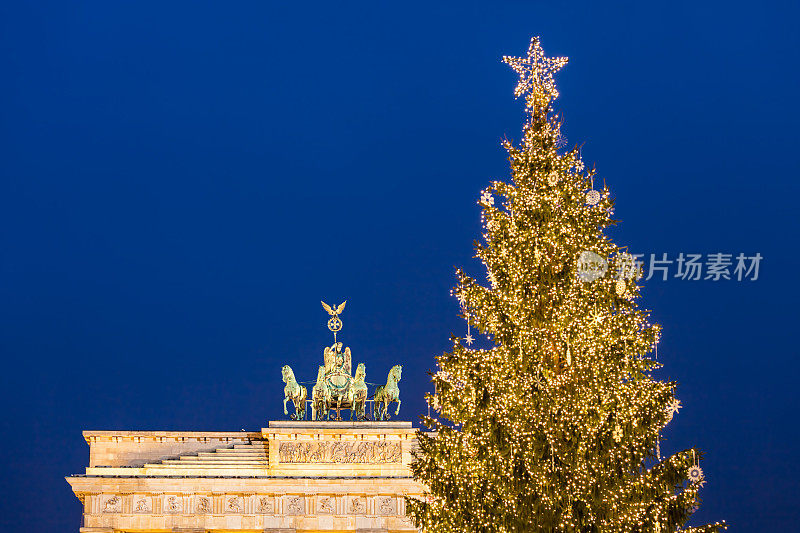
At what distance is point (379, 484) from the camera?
103 ft

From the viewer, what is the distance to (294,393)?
32562 mm

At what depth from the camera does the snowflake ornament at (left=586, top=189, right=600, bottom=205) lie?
44.7 ft

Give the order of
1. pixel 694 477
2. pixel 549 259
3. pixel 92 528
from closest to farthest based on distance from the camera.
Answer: pixel 694 477 → pixel 549 259 → pixel 92 528

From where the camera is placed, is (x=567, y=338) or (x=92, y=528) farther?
(x=92, y=528)

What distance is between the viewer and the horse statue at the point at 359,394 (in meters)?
32.3

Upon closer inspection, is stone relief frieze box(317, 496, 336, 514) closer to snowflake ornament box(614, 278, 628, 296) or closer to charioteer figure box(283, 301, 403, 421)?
charioteer figure box(283, 301, 403, 421)

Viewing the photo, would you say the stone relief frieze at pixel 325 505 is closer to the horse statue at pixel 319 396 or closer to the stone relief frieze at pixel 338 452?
the stone relief frieze at pixel 338 452

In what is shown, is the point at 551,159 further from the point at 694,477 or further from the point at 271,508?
the point at 271,508

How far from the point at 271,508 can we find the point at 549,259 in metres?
20.5

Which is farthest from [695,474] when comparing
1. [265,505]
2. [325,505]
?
[265,505]

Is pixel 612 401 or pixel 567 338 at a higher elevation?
pixel 567 338

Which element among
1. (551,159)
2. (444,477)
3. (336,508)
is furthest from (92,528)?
(551,159)

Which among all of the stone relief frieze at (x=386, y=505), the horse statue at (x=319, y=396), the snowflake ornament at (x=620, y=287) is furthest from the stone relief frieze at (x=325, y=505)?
the snowflake ornament at (x=620, y=287)

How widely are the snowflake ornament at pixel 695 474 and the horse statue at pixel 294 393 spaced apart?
2117cm
